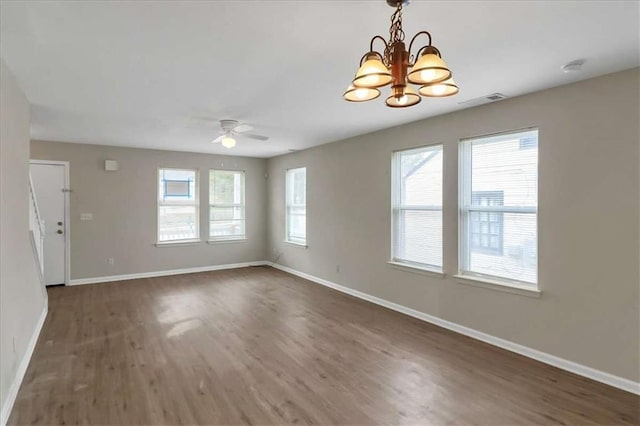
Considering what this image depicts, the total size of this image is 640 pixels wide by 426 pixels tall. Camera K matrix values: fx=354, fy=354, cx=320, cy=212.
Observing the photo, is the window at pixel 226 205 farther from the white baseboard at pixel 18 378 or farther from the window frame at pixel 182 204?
the white baseboard at pixel 18 378

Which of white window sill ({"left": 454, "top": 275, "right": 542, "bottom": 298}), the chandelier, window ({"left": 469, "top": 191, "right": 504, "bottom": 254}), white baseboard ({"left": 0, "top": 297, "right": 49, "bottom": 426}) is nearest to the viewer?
the chandelier

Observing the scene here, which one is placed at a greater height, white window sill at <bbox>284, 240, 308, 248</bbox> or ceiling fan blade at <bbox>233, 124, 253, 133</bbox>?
ceiling fan blade at <bbox>233, 124, 253, 133</bbox>

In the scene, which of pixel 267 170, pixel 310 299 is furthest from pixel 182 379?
pixel 267 170

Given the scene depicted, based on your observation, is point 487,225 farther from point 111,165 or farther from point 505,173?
point 111,165

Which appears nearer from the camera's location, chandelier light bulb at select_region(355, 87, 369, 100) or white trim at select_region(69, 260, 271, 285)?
chandelier light bulb at select_region(355, 87, 369, 100)

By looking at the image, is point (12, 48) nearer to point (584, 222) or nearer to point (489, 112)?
point (489, 112)

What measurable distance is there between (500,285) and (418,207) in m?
1.38

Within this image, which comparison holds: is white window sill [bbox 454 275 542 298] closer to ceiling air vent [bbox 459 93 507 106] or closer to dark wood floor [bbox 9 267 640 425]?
dark wood floor [bbox 9 267 640 425]

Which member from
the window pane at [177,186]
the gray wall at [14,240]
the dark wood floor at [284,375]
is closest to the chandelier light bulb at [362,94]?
the dark wood floor at [284,375]

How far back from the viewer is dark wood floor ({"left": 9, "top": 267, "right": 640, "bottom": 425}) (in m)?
2.43

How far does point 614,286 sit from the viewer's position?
2.85 meters

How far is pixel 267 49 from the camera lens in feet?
8.07

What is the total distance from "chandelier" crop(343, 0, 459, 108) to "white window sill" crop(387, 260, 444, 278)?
112 inches

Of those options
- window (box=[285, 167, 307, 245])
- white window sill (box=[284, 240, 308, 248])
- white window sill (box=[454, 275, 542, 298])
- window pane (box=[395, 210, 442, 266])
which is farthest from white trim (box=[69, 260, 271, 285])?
white window sill (box=[454, 275, 542, 298])
